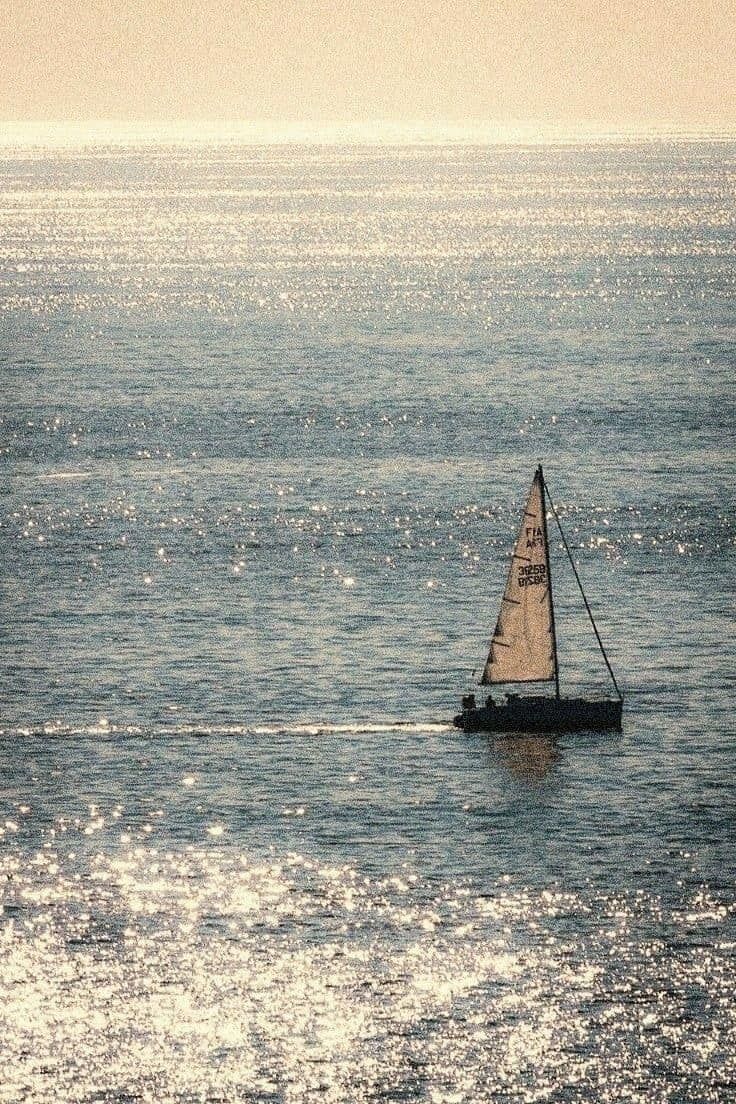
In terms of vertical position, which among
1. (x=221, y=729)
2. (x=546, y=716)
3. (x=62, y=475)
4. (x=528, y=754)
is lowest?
(x=62, y=475)

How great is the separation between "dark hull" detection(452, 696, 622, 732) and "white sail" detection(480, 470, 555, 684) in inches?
92.7

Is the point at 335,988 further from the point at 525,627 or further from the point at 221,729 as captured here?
the point at 525,627

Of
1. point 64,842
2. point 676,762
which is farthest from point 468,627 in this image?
→ point 64,842

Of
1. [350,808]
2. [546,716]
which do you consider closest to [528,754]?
[546,716]

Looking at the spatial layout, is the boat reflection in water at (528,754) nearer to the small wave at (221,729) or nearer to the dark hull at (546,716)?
the dark hull at (546,716)

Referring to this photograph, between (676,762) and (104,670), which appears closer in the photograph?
(676,762)

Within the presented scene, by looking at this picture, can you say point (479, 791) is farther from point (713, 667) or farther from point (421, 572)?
point (421, 572)

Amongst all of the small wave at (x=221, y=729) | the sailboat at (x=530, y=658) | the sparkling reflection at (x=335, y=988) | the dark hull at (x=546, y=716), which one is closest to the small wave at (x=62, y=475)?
the small wave at (x=221, y=729)

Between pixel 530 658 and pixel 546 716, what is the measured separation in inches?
148

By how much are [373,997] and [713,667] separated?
4060 cm

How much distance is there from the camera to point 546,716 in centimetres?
9256

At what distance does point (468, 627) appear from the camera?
11069 centimetres

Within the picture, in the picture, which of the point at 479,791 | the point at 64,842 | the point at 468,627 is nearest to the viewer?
the point at 64,842

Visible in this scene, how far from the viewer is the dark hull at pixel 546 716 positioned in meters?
92.6
